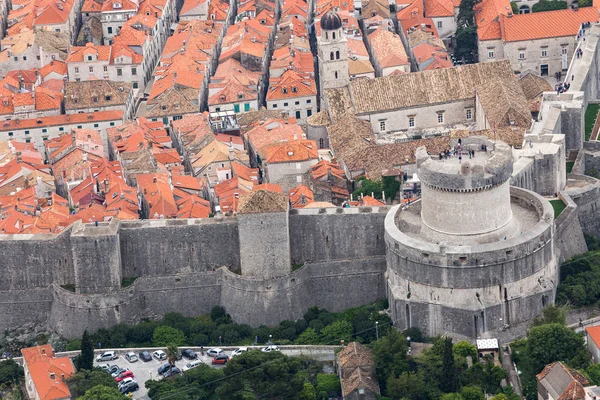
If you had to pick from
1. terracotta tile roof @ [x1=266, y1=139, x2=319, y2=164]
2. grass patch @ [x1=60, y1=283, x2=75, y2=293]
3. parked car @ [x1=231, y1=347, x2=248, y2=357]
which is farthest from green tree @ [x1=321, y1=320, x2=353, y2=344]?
terracotta tile roof @ [x1=266, y1=139, x2=319, y2=164]

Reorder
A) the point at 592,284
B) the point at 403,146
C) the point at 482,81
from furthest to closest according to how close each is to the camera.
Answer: the point at 482,81, the point at 403,146, the point at 592,284

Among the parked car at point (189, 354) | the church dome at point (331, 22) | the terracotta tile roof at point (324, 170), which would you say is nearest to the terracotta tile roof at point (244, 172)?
the terracotta tile roof at point (324, 170)

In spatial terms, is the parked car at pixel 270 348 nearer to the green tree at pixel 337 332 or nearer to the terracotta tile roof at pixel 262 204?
the green tree at pixel 337 332

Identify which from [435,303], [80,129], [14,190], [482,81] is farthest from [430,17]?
[435,303]

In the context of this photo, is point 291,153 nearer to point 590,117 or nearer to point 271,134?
point 271,134

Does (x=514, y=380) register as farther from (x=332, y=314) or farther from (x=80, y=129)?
(x=80, y=129)

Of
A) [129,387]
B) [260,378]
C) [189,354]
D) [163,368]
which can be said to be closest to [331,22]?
[189,354]

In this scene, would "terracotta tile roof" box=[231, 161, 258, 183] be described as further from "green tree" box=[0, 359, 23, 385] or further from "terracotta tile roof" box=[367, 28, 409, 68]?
"green tree" box=[0, 359, 23, 385]
